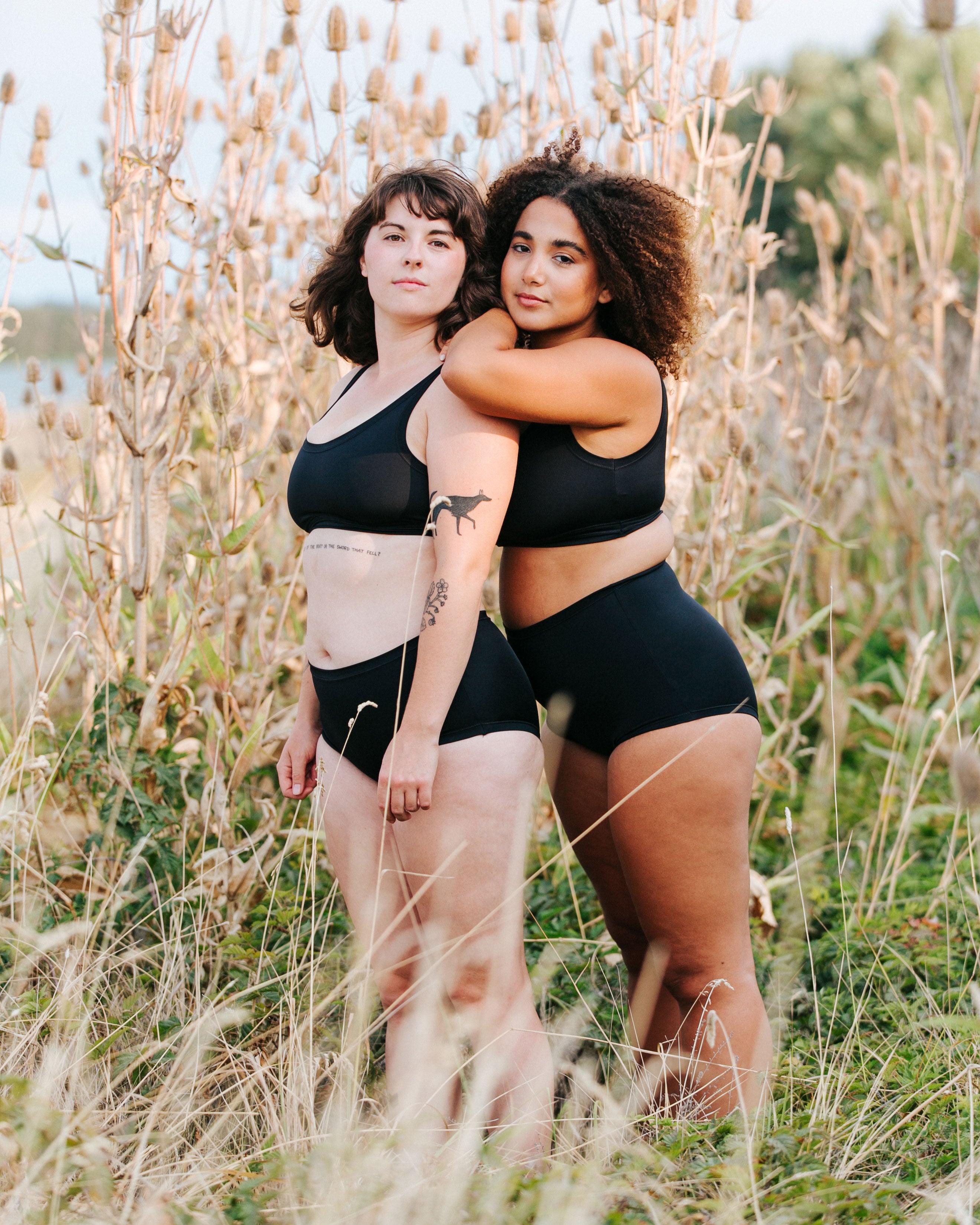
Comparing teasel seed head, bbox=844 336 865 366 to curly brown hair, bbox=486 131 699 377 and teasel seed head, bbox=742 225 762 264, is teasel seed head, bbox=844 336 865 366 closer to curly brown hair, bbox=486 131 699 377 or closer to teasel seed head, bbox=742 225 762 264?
teasel seed head, bbox=742 225 762 264

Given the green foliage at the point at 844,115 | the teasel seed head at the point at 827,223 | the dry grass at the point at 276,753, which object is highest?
the green foliage at the point at 844,115

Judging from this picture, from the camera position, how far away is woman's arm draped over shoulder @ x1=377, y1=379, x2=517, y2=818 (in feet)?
5.72

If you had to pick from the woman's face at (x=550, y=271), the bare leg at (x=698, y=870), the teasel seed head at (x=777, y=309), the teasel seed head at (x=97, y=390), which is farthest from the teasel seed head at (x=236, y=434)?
the teasel seed head at (x=777, y=309)

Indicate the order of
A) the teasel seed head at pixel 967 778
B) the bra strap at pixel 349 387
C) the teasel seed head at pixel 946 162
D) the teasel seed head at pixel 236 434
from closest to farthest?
1. the teasel seed head at pixel 967 778
2. the bra strap at pixel 349 387
3. the teasel seed head at pixel 236 434
4. the teasel seed head at pixel 946 162

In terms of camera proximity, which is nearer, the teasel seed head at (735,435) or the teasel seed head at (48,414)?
the teasel seed head at (735,435)

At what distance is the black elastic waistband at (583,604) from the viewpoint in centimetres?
192

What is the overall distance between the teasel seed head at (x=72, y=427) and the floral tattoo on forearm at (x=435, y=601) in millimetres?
1259

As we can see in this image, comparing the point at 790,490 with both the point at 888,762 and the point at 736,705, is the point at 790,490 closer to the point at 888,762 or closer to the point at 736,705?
the point at 888,762

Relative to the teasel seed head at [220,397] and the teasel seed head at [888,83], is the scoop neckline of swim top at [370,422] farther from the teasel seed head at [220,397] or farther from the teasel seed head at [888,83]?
the teasel seed head at [888,83]

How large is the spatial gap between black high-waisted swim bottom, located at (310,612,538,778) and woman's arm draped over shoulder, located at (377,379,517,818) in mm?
53

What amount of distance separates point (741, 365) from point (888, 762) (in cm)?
177

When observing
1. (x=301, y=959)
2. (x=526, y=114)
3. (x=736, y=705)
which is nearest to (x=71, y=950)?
(x=301, y=959)

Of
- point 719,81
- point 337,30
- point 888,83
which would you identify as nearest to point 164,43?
point 337,30

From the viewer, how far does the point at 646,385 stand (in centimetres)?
187
